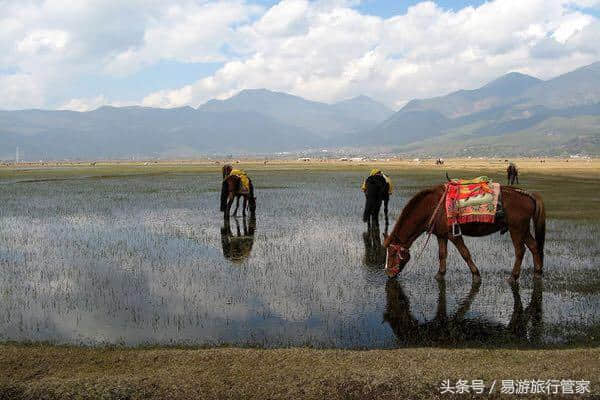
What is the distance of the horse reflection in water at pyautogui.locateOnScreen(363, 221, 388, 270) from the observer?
13.4m

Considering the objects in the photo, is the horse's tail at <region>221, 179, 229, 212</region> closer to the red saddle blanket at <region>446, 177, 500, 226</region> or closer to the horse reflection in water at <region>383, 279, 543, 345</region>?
the red saddle blanket at <region>446, 177, 500, 226</region>

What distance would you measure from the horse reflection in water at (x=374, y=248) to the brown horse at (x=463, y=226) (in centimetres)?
77

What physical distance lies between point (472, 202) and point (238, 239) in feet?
29.4

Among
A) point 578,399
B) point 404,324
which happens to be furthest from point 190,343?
point 578,399

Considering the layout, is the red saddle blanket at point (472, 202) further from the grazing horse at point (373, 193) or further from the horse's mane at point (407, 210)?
the grazing horse at point (373, 193)

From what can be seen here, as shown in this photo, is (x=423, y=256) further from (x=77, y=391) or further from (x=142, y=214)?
(x=142, y=214)

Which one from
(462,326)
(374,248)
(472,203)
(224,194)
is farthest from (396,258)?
(224,194)

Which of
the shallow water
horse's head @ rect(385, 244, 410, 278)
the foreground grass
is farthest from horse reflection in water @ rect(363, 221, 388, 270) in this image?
the foreground grass

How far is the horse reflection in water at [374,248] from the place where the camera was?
13418 mm

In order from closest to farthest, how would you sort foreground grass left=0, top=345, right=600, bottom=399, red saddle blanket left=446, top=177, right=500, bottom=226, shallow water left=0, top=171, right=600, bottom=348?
foreground grass left=0, top=345, right=600, bottom=399, shallow water left=0, top=171, right=600, bottom=348, red saddle blanket left=446, top=177, right=500, bottom=226

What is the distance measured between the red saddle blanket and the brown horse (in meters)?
0.21

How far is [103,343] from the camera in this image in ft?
26.7

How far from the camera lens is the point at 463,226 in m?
11.4

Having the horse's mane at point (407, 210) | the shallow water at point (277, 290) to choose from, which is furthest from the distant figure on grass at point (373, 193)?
the horse's mane at point (407, 210)
